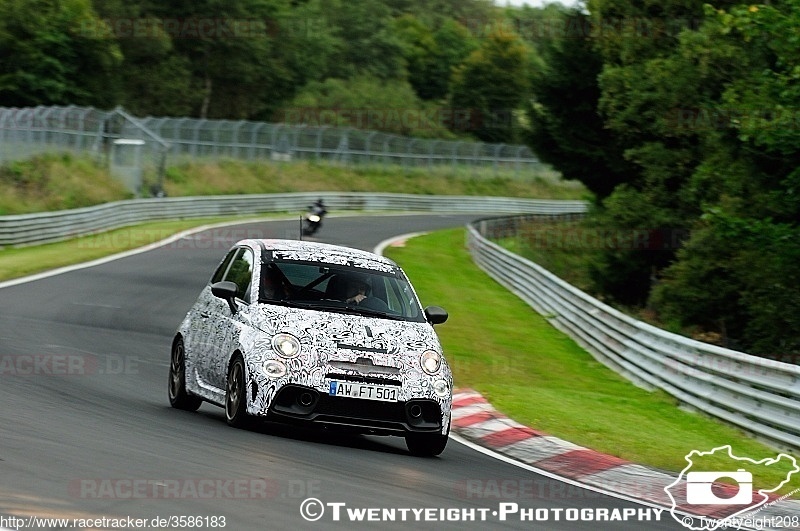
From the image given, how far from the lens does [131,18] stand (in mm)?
86750

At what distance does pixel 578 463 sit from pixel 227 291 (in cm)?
320

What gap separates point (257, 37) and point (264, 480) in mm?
86300

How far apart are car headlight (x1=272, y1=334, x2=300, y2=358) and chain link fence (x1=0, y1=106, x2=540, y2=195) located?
30603 mm

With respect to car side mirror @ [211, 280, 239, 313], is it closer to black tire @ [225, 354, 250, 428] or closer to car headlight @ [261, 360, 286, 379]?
black tire @ [225, 354, 250, 428]

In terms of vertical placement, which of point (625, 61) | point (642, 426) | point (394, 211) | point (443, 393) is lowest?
point (394, 211)

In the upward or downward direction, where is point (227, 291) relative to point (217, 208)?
upward

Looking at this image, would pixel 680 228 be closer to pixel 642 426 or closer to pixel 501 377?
pixel 501 377

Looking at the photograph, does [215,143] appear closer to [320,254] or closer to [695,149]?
[695,149]

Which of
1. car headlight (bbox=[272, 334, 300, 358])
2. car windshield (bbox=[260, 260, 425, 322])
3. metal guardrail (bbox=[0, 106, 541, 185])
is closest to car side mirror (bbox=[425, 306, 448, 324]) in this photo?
car windshield (bbox=[260, 260, 425, 322])

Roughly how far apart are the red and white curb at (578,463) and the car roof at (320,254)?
1.81 m

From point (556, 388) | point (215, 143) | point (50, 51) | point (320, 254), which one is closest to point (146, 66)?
point (50, 51)

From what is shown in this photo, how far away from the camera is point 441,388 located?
35.7 feet

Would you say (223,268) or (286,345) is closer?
(286,345)

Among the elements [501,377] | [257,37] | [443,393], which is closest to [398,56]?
[257,37]
